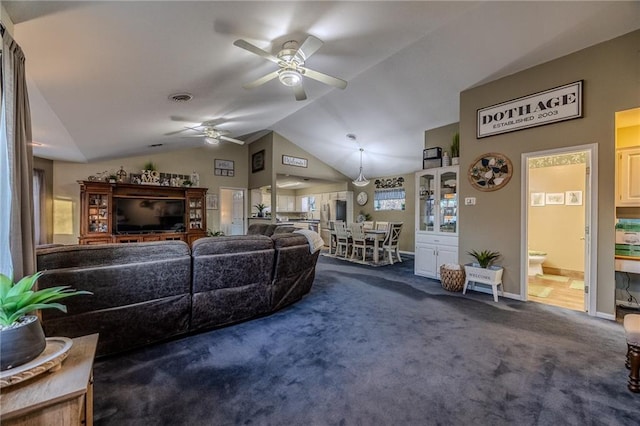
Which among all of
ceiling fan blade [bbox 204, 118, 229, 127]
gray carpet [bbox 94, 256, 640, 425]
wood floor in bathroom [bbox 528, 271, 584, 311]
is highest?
ceiling fan blade [bbox 204, 118, 229, 127]

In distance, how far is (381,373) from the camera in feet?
6.71

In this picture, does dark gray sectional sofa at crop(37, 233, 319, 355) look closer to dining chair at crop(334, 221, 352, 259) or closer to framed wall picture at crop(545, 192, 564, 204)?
dining chair at crop(334, 221, 352, 259)

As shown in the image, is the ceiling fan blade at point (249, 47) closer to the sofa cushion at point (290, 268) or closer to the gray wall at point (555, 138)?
the sofa cushion at point (290, 268)

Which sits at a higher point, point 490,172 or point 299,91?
point 299,91

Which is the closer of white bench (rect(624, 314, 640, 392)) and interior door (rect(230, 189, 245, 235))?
white bench (rect(624, 314, 640, 392))

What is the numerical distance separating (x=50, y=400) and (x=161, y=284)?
1.44 m

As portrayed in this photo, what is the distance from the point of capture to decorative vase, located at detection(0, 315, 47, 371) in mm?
1069

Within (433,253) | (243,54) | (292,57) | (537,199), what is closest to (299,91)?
(292,57)

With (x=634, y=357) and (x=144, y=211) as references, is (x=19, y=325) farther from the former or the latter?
(x=144, y=211)

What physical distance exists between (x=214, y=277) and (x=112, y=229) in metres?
5.25

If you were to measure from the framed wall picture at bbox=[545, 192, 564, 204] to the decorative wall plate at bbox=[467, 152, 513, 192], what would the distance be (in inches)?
83.3

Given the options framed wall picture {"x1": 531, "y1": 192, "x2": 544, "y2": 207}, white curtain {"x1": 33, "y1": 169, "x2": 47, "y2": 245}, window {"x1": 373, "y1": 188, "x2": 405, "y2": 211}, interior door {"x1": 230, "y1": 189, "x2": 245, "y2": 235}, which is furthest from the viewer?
interior door {"x1": 230, "y1": 189, "x2": 245, "y2": 235}

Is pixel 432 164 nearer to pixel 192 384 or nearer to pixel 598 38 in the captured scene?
pixel 598 38

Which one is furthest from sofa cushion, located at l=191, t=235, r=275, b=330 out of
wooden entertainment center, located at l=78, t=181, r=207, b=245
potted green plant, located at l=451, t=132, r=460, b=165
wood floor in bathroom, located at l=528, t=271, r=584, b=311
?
wooden entertainment center, located at l=78, t=181, r=207, b=245
